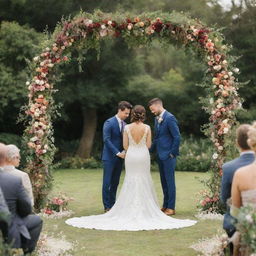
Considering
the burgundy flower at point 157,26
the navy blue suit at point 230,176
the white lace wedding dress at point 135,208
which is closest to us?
the navy blue suit at point 230,176

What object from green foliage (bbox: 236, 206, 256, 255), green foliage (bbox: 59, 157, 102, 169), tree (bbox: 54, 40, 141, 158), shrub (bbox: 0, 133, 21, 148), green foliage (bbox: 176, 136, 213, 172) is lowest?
green foliage (bbox: 59, 157, 102, 169)

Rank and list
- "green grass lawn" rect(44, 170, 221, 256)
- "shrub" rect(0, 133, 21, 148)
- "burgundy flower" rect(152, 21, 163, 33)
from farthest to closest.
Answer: "shrub" rect(0, 133, 21, 148)
"burgundy flower" rect(152, 21, 163, 33)
"green grass lawn" rect(44, 170, 221, 256)

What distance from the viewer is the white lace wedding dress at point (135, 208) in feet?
31.9

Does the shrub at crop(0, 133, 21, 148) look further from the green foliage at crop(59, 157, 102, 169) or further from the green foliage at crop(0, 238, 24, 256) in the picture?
the green foliage at crop(0, 238, 24, 256)

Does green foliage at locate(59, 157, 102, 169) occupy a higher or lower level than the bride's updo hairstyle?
lower

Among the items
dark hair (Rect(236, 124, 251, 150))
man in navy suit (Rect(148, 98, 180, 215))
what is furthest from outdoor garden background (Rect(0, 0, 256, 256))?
dark hair (Rect(236, 124, 251, 150))

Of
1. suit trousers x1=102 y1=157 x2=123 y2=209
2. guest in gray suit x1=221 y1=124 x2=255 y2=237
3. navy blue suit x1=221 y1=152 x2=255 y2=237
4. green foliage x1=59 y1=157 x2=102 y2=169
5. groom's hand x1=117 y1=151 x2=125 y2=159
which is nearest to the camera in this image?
guest in gray suit x1=221 y1=124 x2=255 y2=237

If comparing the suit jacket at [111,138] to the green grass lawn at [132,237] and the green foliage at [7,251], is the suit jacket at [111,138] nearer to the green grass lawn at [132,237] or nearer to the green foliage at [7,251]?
the green grass lawn at [132,237]

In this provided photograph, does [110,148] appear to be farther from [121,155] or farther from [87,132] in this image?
[87,132]

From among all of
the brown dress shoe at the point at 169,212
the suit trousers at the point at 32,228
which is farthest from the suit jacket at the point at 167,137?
the suit trousers at the point at 32,228

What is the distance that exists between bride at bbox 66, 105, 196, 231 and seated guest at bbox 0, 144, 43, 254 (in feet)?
11.1

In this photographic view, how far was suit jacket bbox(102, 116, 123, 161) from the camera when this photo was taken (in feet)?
36.0

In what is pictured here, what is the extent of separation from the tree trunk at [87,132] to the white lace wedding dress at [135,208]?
14211mm

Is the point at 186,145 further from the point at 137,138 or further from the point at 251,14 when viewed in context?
the point at 137,138
